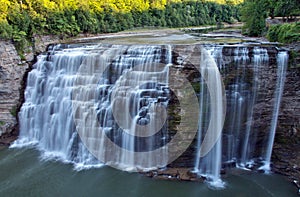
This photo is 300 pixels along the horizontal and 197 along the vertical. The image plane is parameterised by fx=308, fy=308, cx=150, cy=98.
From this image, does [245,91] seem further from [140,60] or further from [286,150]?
[140,60]

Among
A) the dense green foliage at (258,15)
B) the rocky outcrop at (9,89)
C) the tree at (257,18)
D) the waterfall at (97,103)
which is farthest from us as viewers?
the tree at (257,18)

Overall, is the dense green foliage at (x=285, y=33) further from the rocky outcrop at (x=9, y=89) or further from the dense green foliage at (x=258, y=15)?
the rocky outcrop at (x=9, y=89)

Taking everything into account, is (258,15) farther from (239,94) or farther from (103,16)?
(103,16)

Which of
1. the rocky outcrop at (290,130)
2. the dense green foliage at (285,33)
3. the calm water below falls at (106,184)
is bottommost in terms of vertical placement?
the calm water below falls at (106,184)

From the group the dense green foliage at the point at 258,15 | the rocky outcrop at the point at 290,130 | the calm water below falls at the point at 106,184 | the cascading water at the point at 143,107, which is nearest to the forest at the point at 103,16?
the dense green foliage at the point at 258,15

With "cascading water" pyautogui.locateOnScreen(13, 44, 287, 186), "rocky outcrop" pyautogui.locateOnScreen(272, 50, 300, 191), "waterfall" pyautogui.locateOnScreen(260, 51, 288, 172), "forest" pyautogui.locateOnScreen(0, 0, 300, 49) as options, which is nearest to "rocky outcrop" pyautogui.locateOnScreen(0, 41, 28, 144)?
"forest" pyautogui.locateOnScreen(0, 0, 300, 49)

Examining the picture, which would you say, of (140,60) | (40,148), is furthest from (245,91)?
(40,148)

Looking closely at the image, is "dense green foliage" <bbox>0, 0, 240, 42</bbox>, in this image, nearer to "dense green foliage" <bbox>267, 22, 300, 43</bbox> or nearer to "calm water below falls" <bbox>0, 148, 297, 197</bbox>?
"calm water below falls" <bbox>0, 148, 297, 197</bbox>
